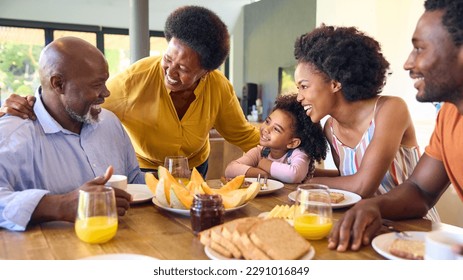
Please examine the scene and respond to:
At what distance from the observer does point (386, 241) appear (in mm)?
1224

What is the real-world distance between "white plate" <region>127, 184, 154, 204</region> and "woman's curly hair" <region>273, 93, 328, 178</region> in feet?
3.16

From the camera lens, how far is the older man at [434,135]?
1.30 m

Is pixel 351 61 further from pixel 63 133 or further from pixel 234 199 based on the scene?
pixel 63 133

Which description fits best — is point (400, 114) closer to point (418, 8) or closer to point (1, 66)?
point (418, 8)

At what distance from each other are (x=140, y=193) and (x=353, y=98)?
1.18 meters

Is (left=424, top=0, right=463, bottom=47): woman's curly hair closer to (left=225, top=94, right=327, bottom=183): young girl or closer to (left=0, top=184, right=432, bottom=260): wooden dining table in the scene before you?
(left=0, top=184, right=432, bottom=260): wooden dining table

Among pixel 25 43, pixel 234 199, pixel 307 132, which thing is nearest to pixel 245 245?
pixel 234 199

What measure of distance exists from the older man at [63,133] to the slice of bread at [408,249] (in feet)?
2.83

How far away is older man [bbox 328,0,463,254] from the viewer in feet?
4.26

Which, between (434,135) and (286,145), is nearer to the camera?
(434,135)

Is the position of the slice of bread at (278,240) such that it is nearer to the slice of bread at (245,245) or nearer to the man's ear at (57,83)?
the slice of bread at (245,245)

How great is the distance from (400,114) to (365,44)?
0.43 m

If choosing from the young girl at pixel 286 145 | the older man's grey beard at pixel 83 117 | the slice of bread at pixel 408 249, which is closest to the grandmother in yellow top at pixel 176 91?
the young girl at pixel 286 145

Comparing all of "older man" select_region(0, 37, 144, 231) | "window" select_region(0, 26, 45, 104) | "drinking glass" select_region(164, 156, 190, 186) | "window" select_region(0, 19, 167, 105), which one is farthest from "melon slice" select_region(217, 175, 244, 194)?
"window" select_region(0, 26, 45, 104)
